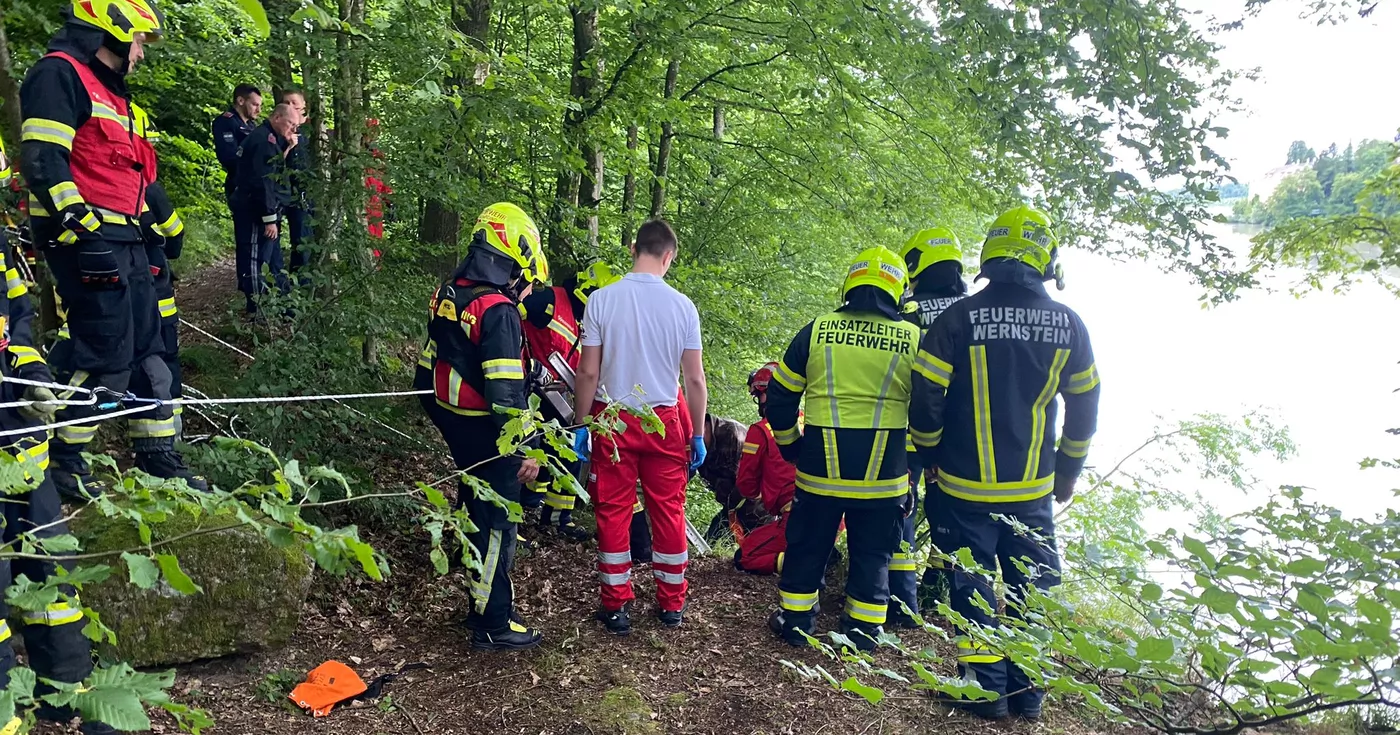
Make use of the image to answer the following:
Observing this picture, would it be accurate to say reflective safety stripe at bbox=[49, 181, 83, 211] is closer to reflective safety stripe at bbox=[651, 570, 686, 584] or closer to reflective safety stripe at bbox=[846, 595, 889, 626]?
reflective safety stripe at bbox=[651, 570, 686, 584]

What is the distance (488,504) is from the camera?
403cm

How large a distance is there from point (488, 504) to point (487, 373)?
733mm

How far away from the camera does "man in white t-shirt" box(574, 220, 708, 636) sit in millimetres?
4160

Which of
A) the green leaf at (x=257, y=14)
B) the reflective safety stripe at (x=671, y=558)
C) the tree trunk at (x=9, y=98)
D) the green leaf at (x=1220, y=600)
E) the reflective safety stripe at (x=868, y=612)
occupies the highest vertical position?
the tree trunk at (x=9, y=98)

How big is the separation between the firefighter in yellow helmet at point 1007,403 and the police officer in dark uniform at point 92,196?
3501 millimetres

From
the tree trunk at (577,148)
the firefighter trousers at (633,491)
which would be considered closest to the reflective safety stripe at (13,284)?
the firefighter trousers at (633,491)

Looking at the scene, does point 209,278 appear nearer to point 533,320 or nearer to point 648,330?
→ point 533,320

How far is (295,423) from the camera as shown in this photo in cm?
455

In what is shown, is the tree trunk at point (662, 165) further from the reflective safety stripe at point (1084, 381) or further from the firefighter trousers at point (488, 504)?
the reflective safety stripe at point (1084, 381)

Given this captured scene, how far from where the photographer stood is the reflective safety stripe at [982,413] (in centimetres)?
371

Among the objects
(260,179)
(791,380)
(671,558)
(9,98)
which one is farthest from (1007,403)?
(260,179)

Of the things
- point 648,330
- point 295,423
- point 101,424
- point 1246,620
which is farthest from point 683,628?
point 101,424

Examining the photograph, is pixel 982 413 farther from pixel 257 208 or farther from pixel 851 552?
pixel 257 208

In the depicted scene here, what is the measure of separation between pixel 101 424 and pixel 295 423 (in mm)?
1211
